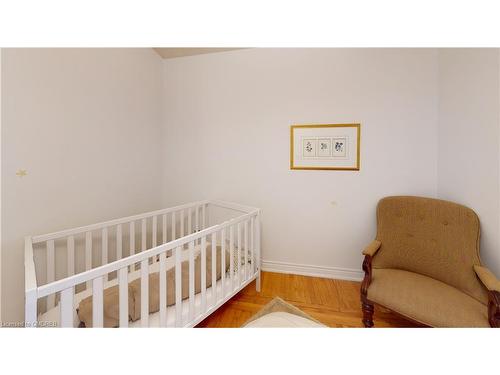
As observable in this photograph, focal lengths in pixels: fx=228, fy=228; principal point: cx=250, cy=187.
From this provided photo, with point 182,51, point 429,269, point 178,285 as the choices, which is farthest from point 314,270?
point 182,51

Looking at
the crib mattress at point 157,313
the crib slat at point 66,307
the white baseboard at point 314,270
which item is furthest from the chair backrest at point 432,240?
the crib slat at point 66,307

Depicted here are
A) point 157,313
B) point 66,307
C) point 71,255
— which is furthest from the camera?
point 71,255

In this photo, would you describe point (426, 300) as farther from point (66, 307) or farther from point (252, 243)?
point (66, 307)

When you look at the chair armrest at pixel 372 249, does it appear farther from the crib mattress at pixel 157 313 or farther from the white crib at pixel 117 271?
the crib mattress at pixel 157 313

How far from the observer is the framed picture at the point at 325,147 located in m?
2.20

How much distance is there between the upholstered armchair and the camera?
1.28 meters

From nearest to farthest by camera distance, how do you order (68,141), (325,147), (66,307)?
(66,307)
(68,141)
(325,147)

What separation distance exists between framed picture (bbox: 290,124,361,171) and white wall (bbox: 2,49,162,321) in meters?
1.60

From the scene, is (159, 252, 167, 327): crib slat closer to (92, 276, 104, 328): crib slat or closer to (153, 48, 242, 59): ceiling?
(92, 276, 104, 328): crib slat

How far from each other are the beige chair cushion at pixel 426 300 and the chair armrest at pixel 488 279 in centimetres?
16

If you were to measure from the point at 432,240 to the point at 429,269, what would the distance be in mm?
215

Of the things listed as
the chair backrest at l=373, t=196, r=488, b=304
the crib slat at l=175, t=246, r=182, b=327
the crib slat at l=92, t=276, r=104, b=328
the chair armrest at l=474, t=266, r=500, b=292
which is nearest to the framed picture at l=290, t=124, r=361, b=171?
the chair backrest at l=373, t=196, r=488, b=304

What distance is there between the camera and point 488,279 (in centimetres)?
128

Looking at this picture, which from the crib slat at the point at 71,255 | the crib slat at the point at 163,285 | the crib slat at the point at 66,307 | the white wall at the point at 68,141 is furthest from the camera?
the crib slat at the point at 71,255
